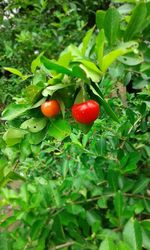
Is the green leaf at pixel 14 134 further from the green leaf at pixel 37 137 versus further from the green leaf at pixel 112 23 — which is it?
the green leaf at pixel 112 23

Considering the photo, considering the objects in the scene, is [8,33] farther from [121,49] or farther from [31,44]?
[121,49]

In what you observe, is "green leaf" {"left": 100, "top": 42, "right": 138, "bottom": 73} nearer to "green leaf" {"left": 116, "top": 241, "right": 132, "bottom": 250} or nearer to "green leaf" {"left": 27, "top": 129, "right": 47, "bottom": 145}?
"green leaf" {"left": 27, "top": 129, "right": 47, "bottom": 145}

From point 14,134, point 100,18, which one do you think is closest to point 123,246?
point 14,134

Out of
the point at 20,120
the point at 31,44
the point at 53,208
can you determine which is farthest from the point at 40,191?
the point at 31,44

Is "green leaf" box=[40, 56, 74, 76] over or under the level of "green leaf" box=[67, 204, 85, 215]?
over

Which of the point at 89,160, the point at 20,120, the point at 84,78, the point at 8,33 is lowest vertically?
the point at 8,33

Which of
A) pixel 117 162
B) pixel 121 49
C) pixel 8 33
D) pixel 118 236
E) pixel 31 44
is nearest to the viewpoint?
pixel 121 49

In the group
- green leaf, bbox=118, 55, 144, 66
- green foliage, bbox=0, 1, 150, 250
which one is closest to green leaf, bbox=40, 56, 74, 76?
green foliage, bbox=0, 1, 150, 250
